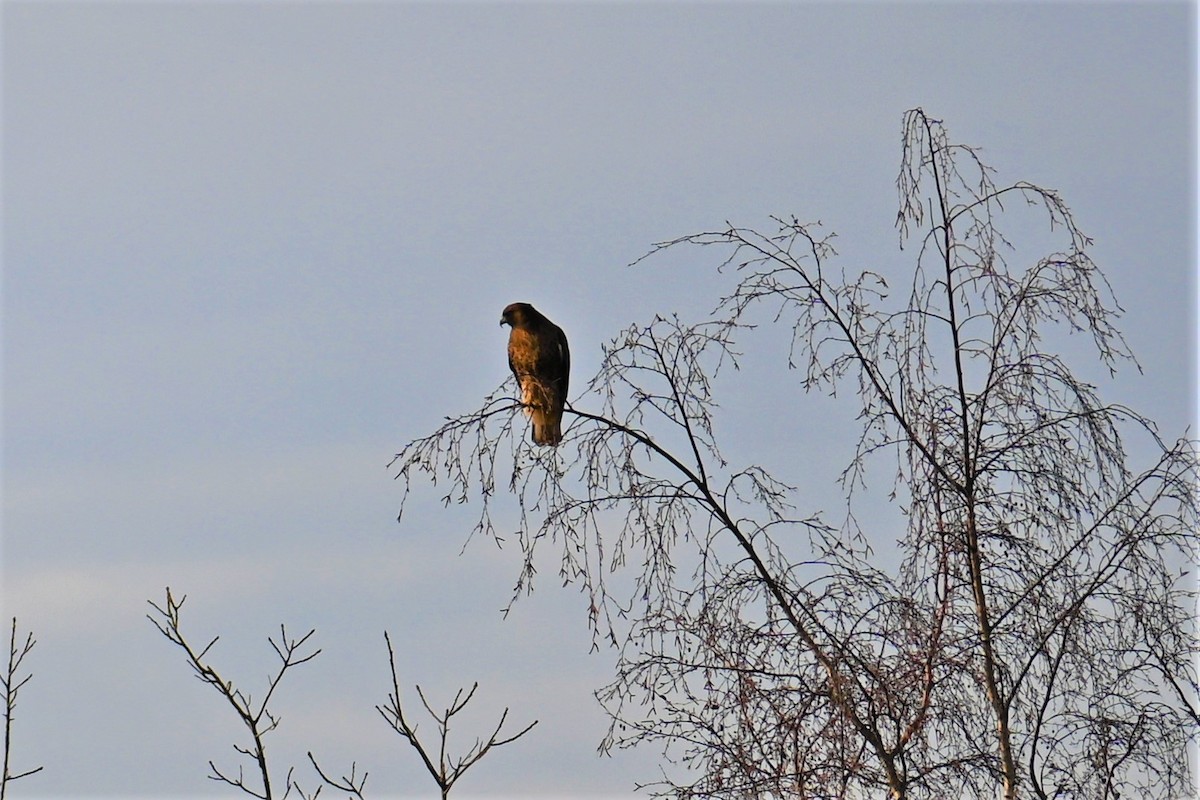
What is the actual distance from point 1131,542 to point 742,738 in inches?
46.1

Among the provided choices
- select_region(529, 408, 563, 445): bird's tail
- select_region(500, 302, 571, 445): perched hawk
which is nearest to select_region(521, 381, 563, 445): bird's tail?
select_region(529, 408, 563, 445): bird's tail

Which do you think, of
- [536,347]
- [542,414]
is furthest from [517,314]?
[542,414]

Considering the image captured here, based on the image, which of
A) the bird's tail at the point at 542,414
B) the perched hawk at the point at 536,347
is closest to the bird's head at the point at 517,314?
the perched hawk at the point at 536,347

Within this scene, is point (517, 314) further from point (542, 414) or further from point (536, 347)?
point (542, 414)

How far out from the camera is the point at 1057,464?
4.56m

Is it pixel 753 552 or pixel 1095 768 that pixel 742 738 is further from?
pixel 1095 768

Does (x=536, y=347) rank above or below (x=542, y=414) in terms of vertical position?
above

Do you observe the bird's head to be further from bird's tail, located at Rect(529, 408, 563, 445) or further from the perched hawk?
bird's tail, located at Rect(529, 408, 563, 445)

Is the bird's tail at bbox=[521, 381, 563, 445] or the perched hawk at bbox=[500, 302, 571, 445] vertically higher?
the perched hawk at bbox=[500, 302, 571, 445]

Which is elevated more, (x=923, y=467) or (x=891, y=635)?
(x=923, y=467)

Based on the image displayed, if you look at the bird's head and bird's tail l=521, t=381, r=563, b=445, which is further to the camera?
the bird's head

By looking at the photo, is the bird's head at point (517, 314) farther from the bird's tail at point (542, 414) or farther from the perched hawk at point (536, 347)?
the bird's tail at point (542, 414)

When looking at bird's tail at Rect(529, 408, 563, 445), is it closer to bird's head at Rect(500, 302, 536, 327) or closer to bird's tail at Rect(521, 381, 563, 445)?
bird's tail at Rect(521, 381, 563, 445)

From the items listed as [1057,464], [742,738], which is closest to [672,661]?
[742,738]
